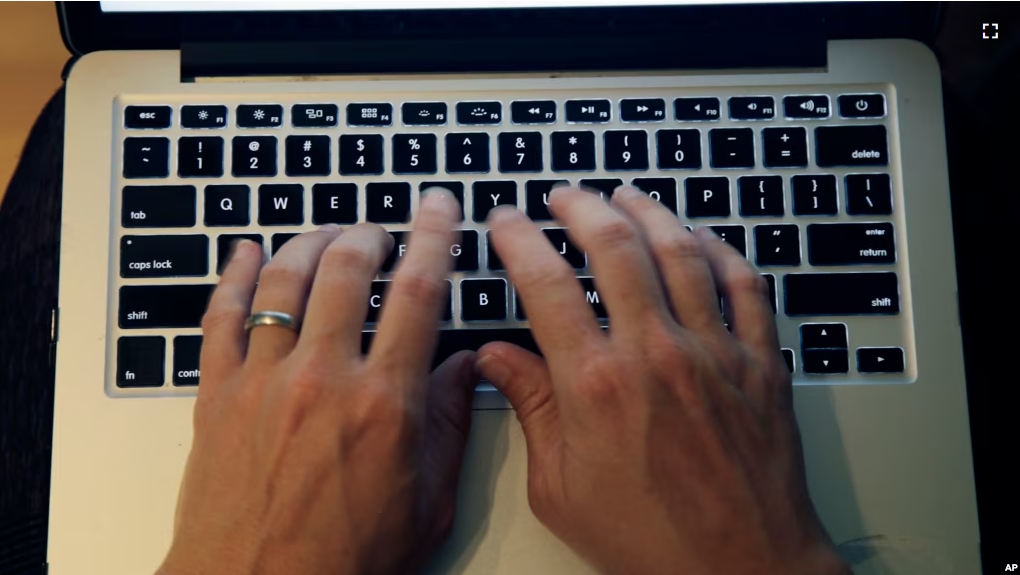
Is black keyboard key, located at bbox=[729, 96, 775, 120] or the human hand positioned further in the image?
black keyboard key, located at bbox=[729, 96, 775, 120]

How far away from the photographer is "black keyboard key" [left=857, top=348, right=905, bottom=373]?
21.0 inches

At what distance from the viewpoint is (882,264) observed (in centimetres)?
55

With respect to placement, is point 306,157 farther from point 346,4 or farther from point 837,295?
point 837,295

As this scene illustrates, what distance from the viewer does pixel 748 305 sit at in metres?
0.51

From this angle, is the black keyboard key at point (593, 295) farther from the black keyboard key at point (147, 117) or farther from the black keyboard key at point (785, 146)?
the black keyboard key at point (147, 117)

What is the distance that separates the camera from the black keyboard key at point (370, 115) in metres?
0.55

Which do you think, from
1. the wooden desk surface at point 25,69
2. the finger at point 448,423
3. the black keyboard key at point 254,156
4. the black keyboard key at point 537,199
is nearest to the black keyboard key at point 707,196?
the black keyboard key at point 537,199

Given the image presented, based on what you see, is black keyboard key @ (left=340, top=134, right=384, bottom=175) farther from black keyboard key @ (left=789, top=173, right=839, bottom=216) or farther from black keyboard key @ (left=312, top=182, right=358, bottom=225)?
black keyboard key @ (left=789, top=173, right=839, bottom=216)

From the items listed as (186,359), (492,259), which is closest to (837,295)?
(492,259)

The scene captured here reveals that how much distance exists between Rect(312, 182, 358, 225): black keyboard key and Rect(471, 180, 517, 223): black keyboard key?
91 millimetres

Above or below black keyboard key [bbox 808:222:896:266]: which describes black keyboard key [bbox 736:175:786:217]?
above

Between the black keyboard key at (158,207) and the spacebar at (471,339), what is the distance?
0.16m

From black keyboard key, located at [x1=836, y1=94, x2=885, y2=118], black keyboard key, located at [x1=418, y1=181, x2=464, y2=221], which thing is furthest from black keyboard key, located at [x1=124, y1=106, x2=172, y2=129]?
black keyboard key, located at [x1=836, y1=94, x2=885, y2=118]

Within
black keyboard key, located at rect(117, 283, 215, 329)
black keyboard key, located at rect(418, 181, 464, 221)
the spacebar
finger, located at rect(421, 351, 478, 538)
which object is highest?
black keyboard key, located at rect(418, 181, 464, 221)
